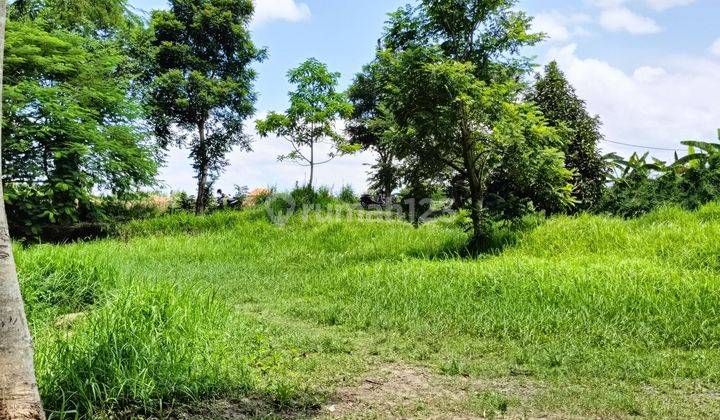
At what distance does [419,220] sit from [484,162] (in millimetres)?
3647

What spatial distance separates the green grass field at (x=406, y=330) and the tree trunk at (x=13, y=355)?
445mm

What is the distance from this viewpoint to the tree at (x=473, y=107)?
10.0 m

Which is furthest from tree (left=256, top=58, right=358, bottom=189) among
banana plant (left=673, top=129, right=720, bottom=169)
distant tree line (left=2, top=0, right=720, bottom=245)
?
banana plant (left=673, top=129, right=720, bottom=169)

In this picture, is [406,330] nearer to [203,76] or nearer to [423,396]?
[423,396]

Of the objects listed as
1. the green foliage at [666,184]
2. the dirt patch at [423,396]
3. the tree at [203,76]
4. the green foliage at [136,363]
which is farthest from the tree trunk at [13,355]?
the tree at [203,76]

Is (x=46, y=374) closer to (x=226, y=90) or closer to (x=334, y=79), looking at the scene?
(x=334, y=79)

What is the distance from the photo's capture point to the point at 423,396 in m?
4.09

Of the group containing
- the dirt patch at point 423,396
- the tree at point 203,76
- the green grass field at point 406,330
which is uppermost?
the tree at point 203,76

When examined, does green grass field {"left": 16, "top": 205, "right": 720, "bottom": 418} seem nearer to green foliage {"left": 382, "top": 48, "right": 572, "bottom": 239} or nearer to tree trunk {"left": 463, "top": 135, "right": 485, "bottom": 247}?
tree trunk {"left": 463, "top": 135, "right": 485, "bottom": 247}

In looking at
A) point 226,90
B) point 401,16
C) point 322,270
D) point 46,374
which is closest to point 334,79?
point 226,90

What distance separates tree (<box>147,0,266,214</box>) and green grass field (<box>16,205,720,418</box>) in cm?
1005

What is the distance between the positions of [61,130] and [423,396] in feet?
44.2

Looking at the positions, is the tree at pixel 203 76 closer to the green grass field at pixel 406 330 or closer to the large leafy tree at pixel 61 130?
the large leafy tree at pixel 61 130

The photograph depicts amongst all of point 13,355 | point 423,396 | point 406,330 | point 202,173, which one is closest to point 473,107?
point 406,330
